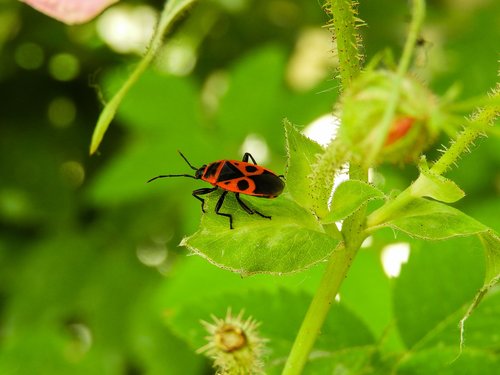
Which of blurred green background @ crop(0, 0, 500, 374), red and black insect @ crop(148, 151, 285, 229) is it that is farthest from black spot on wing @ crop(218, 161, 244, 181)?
blurred green background @ crop(0, 0, 500, 374)

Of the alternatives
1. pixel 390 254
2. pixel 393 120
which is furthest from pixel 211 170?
pixel 390 254

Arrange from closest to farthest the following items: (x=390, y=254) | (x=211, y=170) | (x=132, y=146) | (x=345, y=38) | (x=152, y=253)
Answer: (x=345, y=38) → (x=211, y=170) → (x=390, y=254) → (x=132, y=146) → (x=152, y=253)

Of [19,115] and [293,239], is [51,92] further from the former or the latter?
[293,239]

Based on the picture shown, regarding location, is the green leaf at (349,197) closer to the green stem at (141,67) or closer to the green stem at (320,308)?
the green stem at (320,308)

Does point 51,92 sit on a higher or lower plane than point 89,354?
higher

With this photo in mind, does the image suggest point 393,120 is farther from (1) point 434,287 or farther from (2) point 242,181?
(1) point 434,287

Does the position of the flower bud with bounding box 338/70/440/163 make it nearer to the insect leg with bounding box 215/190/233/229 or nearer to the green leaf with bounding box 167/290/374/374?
the insect leg with bounding box 215/190/233/229

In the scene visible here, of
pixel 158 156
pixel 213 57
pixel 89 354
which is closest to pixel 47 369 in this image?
pixel 89 354
